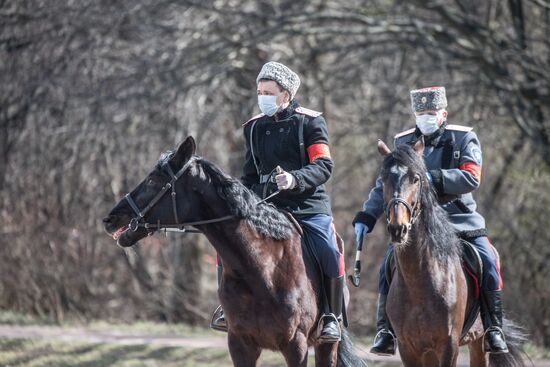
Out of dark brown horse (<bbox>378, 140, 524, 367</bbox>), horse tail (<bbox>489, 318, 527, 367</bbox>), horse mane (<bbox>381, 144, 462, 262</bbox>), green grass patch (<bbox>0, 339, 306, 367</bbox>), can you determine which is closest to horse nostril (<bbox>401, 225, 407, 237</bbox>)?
dark brown horse (<bbox>378, 140, 524, 367</bbox>)

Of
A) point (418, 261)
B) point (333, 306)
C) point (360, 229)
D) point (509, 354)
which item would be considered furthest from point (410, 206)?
point (509, 354)

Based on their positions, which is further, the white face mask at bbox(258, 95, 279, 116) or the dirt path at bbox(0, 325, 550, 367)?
the dirt path at bbox(0, 325, 550, 367)

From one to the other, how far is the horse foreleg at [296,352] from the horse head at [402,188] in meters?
0.92

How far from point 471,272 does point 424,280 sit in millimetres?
665

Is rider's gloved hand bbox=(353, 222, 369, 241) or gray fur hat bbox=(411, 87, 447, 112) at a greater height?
gray fur hat bbox=(411, 87, 447, 112)

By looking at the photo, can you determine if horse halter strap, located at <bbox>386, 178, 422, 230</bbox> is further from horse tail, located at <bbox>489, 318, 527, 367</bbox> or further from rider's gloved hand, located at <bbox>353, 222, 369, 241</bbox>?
horse tail, located at <bbox>489, 318, 527, 367</bbox>

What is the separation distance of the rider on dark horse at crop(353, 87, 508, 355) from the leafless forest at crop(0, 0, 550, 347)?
588cm

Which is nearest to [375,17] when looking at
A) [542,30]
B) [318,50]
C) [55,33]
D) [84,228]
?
[318,50]

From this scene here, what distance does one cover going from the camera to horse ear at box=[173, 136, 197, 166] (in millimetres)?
6527

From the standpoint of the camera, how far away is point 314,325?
7.04 meters

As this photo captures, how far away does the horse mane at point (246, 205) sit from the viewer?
6.65 meters

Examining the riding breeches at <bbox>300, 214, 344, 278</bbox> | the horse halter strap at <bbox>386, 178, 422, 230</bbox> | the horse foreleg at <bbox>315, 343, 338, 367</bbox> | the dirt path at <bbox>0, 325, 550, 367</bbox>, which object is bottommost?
the dirt path at <bbox>0, 325, 550, 367</bbox>

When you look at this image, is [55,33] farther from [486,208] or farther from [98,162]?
[486,208]

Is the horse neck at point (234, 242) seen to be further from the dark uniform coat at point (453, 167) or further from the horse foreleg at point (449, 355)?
the horse foreleg at point (449, 355)
